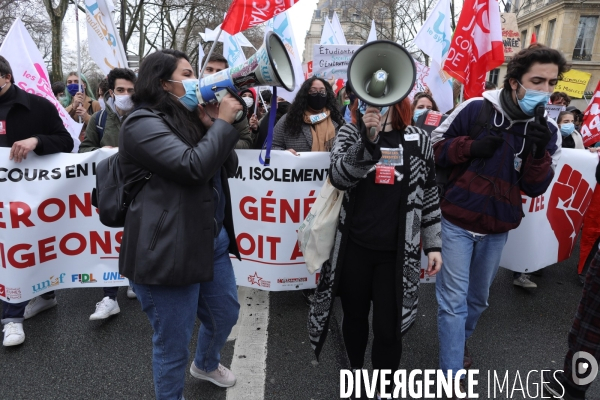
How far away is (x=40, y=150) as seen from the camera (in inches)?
118

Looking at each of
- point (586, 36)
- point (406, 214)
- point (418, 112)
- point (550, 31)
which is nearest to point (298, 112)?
point (418, 112)

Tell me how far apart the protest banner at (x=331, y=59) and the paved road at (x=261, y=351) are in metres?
3.52

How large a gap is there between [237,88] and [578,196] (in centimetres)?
363

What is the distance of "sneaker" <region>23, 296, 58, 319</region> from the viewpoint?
3.24 metres

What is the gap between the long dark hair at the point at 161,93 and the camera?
1705mm

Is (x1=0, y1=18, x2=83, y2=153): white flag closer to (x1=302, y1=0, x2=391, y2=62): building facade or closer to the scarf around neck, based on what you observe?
the scarf around neck

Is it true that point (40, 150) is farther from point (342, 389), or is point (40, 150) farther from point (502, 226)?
point (502, 226)

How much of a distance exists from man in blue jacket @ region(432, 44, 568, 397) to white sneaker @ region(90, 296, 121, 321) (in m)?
2.38

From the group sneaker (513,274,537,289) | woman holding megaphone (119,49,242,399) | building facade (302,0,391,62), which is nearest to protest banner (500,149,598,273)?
sneaker (513,274,537,289)

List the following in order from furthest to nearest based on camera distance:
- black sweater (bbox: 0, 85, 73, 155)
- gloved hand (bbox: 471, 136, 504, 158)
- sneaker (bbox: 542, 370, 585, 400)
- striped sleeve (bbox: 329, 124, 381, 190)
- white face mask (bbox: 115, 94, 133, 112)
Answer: white face mask (bbox: 115, 94, 133, 112), black sweater (bbox: 0, 85, 73, 155), sneaker (bbox: 542, 370, 585, 400), gloved hand (bbox: 471, 136, 504, 158), striped sleeve (bbox: 329, 124, 381, 190)

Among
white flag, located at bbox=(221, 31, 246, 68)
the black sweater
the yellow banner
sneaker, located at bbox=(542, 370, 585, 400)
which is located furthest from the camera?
the yellow banner

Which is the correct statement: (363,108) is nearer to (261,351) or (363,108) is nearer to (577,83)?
(261,351)

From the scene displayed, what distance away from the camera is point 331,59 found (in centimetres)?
597

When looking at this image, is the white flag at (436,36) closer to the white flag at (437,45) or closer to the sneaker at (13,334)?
the white flag at (437,45)
